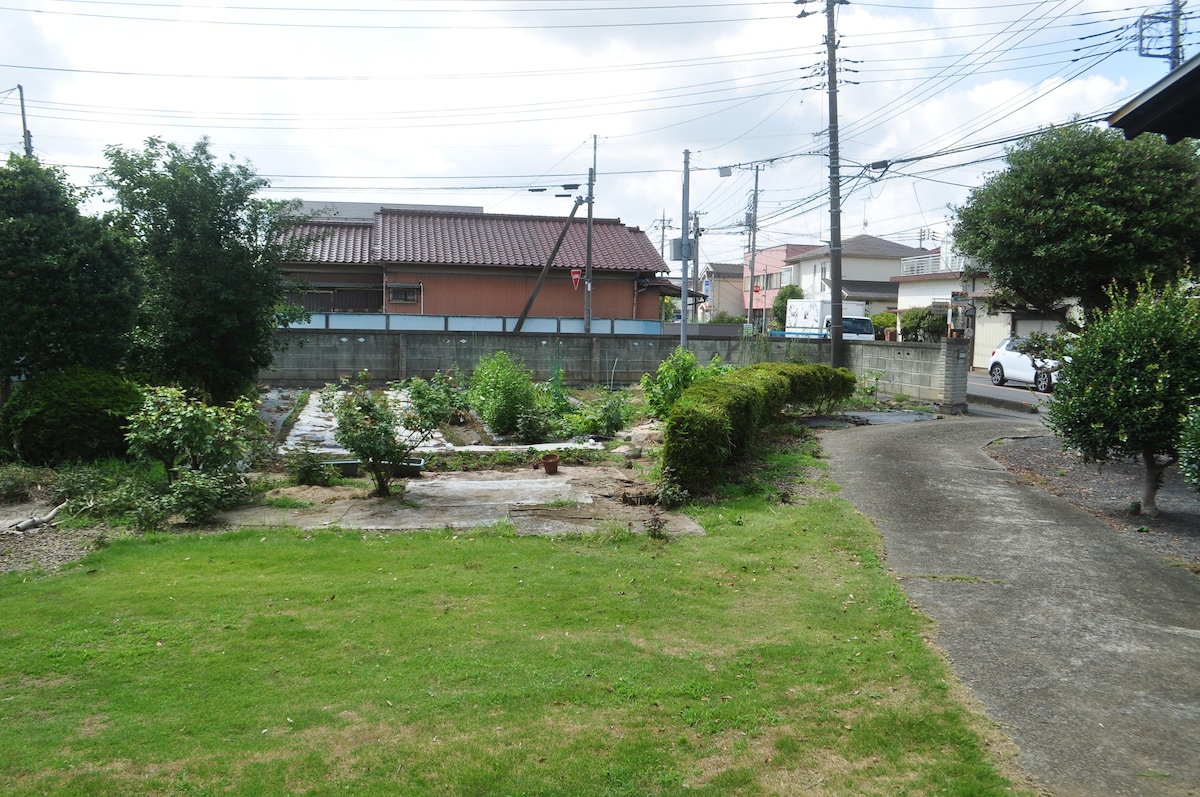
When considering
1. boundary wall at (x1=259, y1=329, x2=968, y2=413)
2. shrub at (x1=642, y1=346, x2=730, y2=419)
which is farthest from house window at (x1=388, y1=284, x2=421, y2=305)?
shrub at (x1=642, y1=346, x2=730, y2=419)

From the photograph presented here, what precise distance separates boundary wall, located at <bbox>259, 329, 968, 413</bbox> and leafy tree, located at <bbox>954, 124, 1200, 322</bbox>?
3.21 m

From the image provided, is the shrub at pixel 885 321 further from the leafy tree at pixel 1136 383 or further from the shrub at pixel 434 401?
the shrub at pixel 434 401

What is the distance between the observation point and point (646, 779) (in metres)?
3.55

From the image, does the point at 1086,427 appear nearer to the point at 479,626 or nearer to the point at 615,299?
the point at 479,626

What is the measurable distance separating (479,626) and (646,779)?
1895 millimetres

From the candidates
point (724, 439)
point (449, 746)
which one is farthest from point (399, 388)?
point (449, 746)

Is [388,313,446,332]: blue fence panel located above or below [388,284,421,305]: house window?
below

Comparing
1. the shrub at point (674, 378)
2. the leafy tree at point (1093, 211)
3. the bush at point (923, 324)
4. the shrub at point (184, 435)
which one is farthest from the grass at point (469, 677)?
the bush at point (923, 324)

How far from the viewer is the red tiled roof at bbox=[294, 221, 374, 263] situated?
2881cm

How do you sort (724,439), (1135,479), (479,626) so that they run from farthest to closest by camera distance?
(1135,479)
(724,439)
(479,626)

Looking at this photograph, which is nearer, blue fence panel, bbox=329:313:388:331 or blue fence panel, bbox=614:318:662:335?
blue fence panel, bbox=329:313:388:331

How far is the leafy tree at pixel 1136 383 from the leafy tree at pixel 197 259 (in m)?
11.0

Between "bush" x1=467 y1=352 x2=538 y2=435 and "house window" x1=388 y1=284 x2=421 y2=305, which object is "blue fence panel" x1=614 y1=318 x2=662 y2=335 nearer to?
"house window" x1=388 y1=284 x2=421 y2=305

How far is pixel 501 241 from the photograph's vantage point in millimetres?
31359
